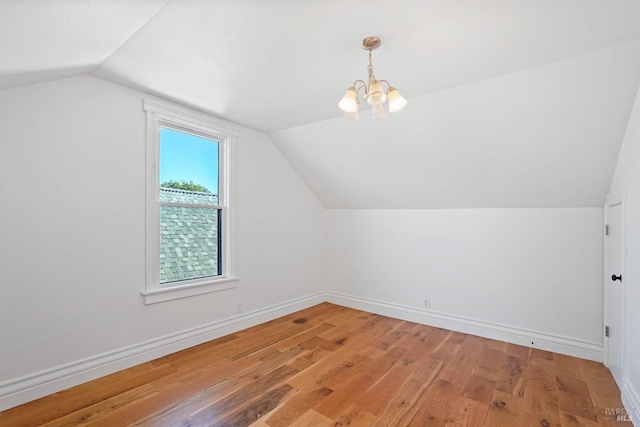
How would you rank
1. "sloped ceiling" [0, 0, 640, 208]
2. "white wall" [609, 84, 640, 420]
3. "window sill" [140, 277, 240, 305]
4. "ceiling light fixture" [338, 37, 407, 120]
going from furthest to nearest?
"window sill" [140, 277, 240, 305] < "white wall" [609, 84, 640, 420] < "ceiling light fixture" [338, 37, 407, 120] < "sloped ceiling" [0, 0, 640, 208]

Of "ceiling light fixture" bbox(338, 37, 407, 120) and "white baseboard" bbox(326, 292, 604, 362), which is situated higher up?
"ceiling light fixture" bbox(338, 37, 407, 120)

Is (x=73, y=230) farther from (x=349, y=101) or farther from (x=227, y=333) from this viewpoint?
(x=349, y=101)

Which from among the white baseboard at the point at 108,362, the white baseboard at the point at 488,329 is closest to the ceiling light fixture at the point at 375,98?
the white baseboard at the point at 108,362

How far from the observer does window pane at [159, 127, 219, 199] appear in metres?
2.93

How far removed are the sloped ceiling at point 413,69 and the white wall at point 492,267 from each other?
286mm

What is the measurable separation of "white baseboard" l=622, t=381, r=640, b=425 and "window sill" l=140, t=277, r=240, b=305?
3.38 metres

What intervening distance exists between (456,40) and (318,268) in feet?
11.6

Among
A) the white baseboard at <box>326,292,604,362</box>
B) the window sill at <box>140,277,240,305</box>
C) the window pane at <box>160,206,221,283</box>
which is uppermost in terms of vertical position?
the window pane at <box>160,206,221,283</box>

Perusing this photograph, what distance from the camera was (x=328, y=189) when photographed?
4293 mm

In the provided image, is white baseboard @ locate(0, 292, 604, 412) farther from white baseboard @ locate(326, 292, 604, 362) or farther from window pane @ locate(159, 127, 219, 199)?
window pane @ locate(159, 127, 219, 199)

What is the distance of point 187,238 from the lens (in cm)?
309

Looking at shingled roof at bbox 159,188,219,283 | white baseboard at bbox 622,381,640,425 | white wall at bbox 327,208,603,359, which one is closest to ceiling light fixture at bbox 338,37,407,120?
shingled roof at bbox 159,188,219,283

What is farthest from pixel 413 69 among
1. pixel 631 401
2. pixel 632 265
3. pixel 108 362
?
pixel 108 362

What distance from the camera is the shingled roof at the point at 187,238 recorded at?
9.53 feet
